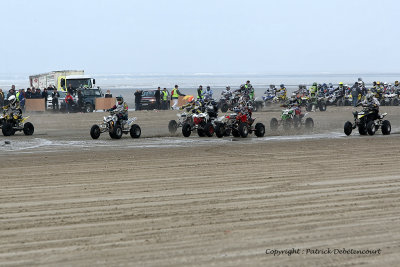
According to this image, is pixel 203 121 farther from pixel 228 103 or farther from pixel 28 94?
pixel 28 94

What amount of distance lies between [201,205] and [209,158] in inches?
244

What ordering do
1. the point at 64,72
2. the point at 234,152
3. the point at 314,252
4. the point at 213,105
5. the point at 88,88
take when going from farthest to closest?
1. the point at 64,72
2. the point at 88,88
3. the point at 213,105
4. the point at 234,152
5. the point at 314,252

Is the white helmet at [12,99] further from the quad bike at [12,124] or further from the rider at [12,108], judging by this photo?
the quad bike at [12,124]

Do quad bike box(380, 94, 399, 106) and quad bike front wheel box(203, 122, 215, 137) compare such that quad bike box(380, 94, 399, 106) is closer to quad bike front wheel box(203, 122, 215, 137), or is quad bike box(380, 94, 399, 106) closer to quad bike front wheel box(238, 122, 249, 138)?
quad bike front wheel box(238, 122, 249, 138)

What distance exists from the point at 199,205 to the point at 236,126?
1295 cm

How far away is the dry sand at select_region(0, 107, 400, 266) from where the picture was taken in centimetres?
709

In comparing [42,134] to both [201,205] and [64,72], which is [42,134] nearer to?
[201,205]

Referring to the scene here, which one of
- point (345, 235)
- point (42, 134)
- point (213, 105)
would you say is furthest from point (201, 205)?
point (42, 134)

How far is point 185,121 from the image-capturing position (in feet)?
76.9

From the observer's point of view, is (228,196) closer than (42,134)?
Yes

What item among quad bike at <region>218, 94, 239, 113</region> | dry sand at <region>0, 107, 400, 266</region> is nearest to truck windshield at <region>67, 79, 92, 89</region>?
quad bike at <region>218, 94, 239, 113</region>

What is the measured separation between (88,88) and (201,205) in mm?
33645

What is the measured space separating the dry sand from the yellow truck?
28225 millimetres

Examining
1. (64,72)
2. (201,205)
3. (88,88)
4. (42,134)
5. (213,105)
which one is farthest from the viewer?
(64,72)
